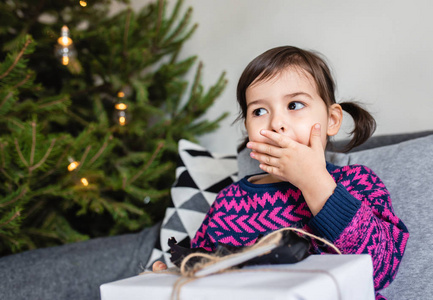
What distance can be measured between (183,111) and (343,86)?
2.30ft

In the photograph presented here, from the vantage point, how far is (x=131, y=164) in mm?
1630

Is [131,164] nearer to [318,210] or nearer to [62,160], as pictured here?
[62,160]

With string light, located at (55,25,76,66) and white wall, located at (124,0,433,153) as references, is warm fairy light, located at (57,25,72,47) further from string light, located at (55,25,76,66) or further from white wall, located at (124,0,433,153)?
white wall, located at (124,0,433,153)

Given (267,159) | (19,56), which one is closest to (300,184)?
(267,159)

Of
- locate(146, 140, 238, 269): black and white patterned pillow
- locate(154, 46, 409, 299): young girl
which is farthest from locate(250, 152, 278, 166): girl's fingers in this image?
locate(146, 140, 238, 269): black and white patterned pillow

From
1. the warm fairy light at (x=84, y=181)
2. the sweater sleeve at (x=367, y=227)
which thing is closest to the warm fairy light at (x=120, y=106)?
the warm fairy light at (x=84, y=181)

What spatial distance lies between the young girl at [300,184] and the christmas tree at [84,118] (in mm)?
500

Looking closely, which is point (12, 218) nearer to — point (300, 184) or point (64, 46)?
point (64, 46)

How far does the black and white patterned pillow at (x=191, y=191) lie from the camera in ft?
3.54

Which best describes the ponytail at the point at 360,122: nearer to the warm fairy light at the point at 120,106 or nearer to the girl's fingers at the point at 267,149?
the girl's fingers at the point at 267,149

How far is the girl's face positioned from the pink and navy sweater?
0.11 metres

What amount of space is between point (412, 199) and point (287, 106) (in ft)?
1.01

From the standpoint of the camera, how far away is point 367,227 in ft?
1.99

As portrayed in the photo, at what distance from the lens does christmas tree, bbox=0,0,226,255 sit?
3.38 ft
